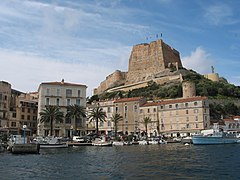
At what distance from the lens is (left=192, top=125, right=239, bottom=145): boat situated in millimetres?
66938

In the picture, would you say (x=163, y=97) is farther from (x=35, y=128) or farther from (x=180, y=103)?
(x=35, y=128)

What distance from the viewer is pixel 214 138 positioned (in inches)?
2682

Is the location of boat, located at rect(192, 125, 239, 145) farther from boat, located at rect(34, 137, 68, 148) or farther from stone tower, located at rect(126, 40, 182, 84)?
stone tower, located at rect(126, 40, 182, 84)

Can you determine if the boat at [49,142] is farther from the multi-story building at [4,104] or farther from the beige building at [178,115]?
the beige building at [178,115]

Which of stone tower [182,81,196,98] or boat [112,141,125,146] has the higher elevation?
stone tower [182,81,196,98]

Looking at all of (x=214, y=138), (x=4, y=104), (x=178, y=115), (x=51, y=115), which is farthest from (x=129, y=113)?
(x=4, y=104)

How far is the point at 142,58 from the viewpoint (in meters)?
144

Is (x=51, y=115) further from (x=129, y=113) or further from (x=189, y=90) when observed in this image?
(x=189, y=90)

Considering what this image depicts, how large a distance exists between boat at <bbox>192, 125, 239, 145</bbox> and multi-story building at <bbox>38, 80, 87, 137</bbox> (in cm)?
2768

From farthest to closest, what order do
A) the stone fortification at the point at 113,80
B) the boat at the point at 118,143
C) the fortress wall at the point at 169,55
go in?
the stone fortification at the point at 113,80 < the fortress wall at the point at 169,55 < the boat at the point at 118,143

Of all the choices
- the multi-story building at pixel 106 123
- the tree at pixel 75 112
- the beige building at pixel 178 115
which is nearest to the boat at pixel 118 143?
the tree at pixel 75 112

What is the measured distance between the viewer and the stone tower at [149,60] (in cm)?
13750

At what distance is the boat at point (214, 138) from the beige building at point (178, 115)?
11.2m

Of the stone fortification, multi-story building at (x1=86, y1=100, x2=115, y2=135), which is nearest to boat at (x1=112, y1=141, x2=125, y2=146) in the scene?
multi-story building at (x1=86, y1=100, x2=115, y2=135)
